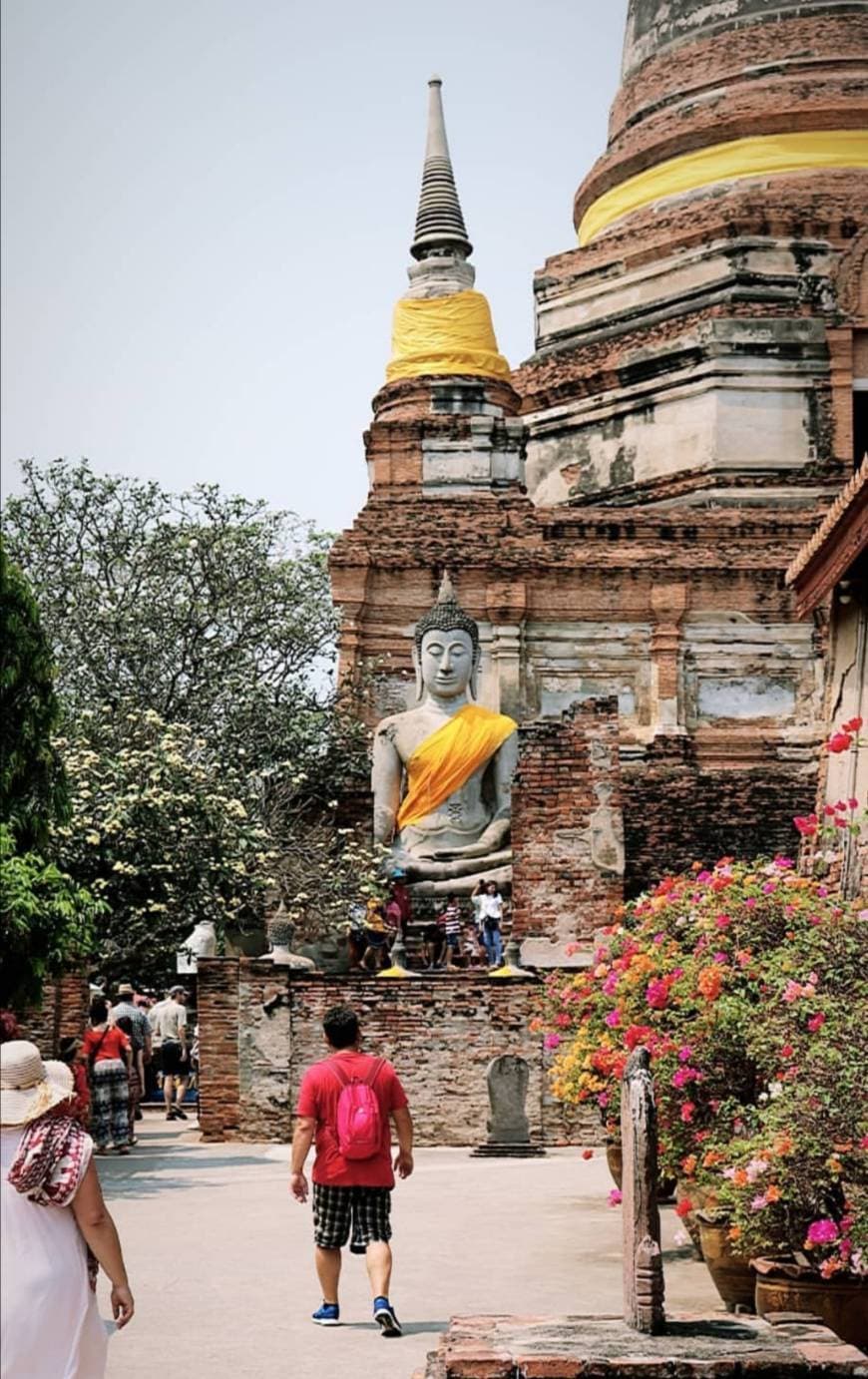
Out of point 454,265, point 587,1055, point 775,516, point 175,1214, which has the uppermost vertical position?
point 454,265

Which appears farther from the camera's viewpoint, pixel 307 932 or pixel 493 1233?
pixel 307 932

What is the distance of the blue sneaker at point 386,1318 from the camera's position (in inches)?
291

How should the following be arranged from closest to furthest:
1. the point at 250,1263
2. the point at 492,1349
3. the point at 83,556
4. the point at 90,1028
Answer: the point at 492,1349 → the point at 250,1263 → the point at 90,1028 → the point at 83,556

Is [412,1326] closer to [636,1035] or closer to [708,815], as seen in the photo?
[636,1035]

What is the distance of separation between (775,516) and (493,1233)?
1381 cm

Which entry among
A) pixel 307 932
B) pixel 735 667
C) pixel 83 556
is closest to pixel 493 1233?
pixel 307 932

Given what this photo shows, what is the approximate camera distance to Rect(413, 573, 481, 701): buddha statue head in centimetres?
1950

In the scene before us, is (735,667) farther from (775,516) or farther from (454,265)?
(454,265)

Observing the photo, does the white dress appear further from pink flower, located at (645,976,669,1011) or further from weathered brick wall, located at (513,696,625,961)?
weathered brick wall, located at (513,696,625,961)

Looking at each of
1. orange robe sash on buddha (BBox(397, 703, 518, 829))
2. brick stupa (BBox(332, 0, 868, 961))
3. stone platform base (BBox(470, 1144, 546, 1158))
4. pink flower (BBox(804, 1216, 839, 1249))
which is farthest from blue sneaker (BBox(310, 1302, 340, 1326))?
orange robe sash on buddha (BBox(397, 703, 518, 829))

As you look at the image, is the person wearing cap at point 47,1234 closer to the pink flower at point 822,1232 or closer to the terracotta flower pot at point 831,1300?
the pink flower at point 822,1232

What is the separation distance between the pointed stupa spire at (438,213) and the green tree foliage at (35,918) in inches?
588

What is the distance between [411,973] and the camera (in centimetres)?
1467

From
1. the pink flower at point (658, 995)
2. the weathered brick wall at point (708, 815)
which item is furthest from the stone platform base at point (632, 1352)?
the weathered brick wall at point (708, 815)
